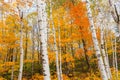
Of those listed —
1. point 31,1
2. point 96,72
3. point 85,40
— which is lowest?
point 96,72

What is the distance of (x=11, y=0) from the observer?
1711cm

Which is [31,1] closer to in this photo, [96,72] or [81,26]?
[81,26]

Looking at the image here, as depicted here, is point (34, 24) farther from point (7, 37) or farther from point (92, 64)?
point (92, 64)

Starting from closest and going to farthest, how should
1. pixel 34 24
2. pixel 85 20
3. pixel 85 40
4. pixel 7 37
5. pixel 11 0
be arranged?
pixel 11 0, pixel 85 20, pixel 85 40, pixel 7 37, pixel 34 24

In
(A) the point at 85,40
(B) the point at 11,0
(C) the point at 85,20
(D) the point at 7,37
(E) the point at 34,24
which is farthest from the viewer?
(E) the point at 34,24

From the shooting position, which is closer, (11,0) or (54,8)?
(11,0)

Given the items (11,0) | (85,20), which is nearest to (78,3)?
(85,20)

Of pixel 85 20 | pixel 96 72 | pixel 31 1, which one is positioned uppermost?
pixel 31 1

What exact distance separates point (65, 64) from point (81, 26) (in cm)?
579

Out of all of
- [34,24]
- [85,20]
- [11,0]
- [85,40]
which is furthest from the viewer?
[34,24]

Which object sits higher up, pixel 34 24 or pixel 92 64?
pixel 34 24

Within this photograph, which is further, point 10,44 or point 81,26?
point 10,44

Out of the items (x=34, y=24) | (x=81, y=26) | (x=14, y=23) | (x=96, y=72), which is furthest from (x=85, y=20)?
(x=34, y=24)

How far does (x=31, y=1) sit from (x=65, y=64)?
8.85 m
